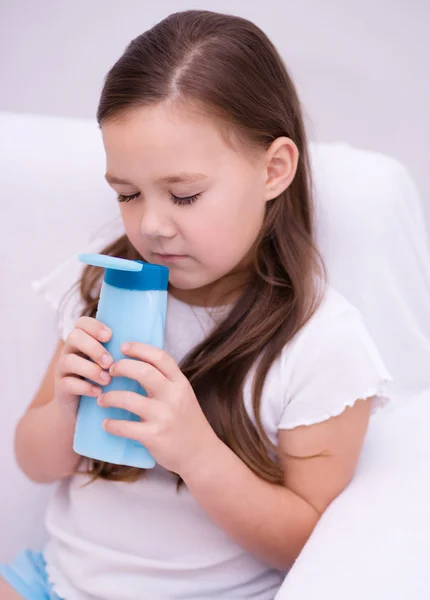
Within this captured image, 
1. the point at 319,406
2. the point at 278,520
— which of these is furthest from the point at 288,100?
the point at 278,520

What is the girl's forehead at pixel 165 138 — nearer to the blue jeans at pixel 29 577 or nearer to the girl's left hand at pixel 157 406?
the girl's left hand at pixel 157 406

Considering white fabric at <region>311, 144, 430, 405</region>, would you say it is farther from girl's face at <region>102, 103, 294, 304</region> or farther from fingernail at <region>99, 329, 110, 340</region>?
fingernail at <region>99, 329, 110, 340</region>

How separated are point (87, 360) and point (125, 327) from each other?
2.2 inches

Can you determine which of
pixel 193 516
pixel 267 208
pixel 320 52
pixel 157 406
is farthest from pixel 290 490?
pixel 320 52

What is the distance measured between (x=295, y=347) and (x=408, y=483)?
0.19 m

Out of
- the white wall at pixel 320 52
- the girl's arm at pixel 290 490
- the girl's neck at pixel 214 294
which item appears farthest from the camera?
the white wall at pixel 320 52

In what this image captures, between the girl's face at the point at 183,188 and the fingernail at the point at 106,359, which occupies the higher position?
the girl's face at the point at 183,188

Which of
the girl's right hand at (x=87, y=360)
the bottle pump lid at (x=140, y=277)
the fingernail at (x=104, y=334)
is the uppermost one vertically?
the bottle pump lid at (x=140, y=277)

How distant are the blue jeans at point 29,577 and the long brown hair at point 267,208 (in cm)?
14

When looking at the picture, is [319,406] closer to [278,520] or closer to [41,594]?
[278,520]

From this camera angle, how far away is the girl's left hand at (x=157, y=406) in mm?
688

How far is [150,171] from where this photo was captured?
2.39ft

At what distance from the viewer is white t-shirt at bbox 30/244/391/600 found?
828 mm

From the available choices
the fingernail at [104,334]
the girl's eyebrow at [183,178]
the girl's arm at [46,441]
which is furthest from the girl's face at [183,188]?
the girl's arm at [46,441]
